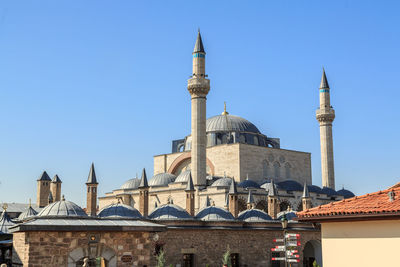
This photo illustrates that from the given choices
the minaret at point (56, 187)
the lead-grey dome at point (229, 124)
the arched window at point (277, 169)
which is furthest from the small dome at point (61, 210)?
the lead-grey dome at point (229, 124)

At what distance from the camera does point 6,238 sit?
23.5 metres

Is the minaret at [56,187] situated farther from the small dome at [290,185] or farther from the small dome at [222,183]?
the small dome at [290,185]

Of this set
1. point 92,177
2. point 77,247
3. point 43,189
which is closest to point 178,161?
point 43,189

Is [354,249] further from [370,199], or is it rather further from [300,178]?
[300,178]

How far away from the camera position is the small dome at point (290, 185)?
1756 inches

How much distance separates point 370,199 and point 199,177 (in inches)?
1117

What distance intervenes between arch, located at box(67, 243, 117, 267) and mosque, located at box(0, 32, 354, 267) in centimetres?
3

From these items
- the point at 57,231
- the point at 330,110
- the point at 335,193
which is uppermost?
the point at 330,110

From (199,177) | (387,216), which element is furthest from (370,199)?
(199,177)

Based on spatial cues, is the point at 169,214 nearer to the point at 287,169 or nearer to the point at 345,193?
the point at 287,169

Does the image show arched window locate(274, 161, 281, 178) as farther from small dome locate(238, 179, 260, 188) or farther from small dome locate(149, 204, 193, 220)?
small dome locate(149, 204, 193, 220)

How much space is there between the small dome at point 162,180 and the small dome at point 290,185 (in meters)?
9.32

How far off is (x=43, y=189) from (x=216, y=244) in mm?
28501

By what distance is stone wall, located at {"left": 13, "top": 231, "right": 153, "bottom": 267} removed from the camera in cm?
1323
